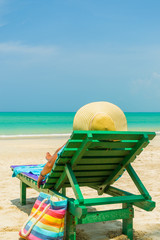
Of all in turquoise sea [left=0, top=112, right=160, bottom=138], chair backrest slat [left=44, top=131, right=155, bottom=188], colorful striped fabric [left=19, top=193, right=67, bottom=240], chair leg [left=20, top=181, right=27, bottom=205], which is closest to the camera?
chair backrest slat [left=44, top=131, right=155, bottom=188]

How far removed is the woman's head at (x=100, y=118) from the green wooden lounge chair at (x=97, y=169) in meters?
0.14

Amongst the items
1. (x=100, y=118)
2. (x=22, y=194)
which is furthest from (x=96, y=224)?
(x=100, y=118)

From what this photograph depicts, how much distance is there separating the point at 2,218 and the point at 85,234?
1247 millimetres

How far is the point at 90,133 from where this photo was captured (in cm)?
288

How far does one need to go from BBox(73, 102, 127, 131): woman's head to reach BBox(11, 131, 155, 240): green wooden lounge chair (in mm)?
141

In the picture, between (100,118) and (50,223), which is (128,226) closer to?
(50,223)

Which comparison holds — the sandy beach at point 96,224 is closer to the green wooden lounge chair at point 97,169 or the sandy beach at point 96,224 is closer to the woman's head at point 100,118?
the green wooden lounge chair at point 97,169

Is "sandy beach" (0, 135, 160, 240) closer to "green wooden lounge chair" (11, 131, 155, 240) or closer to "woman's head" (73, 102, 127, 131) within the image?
"green wooden lounge chair" (11, 131, 155, 240)

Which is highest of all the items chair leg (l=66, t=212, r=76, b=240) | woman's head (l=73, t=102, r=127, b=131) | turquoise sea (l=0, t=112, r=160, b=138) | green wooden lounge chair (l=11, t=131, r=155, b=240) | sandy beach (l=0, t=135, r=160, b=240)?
woman's head (l=73, t=102, r=127, b=131)

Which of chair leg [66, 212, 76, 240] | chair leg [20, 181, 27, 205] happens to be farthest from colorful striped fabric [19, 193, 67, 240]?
chair leg [20, 181, 27, 205]

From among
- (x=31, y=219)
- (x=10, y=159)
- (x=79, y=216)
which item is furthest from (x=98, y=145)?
(x=10, y=159)

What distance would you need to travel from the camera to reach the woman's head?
3092mm

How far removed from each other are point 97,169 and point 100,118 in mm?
828

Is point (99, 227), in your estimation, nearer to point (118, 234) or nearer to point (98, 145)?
point (118, 234)
